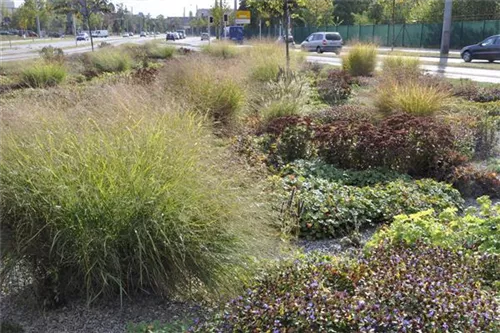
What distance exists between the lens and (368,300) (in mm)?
2787

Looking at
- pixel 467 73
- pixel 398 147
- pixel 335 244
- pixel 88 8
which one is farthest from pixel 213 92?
pixel 88 8

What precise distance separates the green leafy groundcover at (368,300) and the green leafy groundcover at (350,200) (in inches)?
47.7

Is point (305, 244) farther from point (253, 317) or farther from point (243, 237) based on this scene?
point (253, 317)

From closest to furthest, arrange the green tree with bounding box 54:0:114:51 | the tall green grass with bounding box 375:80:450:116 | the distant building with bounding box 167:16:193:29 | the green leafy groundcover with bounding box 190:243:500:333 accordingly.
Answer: the green leafy groundcover with bounding box 190:243:500:333
the tall green grass with bounding box 375:80:450:116
the green tree with bounding box 54:0:114:51
the distant building with bounding box 167:16:193:29

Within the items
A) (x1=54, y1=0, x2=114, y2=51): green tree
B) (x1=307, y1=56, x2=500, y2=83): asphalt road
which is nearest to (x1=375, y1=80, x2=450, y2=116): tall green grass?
(x1=307, y1=56, x2=500, y2=83): asphalt road

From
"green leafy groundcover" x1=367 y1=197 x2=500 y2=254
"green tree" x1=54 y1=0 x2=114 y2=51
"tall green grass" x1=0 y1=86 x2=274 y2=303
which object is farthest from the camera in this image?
"green tree" x1=54 y1=0 x2=114 y2=51

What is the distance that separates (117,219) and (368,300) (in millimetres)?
1507

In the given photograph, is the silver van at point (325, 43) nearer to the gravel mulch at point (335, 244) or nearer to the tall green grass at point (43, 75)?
the tall green grass at point (43, 75)

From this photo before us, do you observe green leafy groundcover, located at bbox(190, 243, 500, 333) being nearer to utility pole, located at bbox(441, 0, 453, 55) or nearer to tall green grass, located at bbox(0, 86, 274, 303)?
tall green grass, located at bbox(0, 86, 274, 303)

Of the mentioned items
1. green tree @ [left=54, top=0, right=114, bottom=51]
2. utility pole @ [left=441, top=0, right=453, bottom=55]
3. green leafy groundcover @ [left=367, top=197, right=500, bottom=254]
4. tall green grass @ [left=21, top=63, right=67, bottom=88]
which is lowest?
green leafy groundcover @ [left=367, top=197, right=500, bottom=254]

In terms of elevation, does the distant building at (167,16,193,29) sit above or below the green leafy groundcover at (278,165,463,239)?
above

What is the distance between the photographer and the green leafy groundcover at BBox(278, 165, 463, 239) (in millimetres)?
4645

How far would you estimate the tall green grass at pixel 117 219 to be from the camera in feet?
10.2

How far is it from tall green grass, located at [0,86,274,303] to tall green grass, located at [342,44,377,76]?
14.1m
